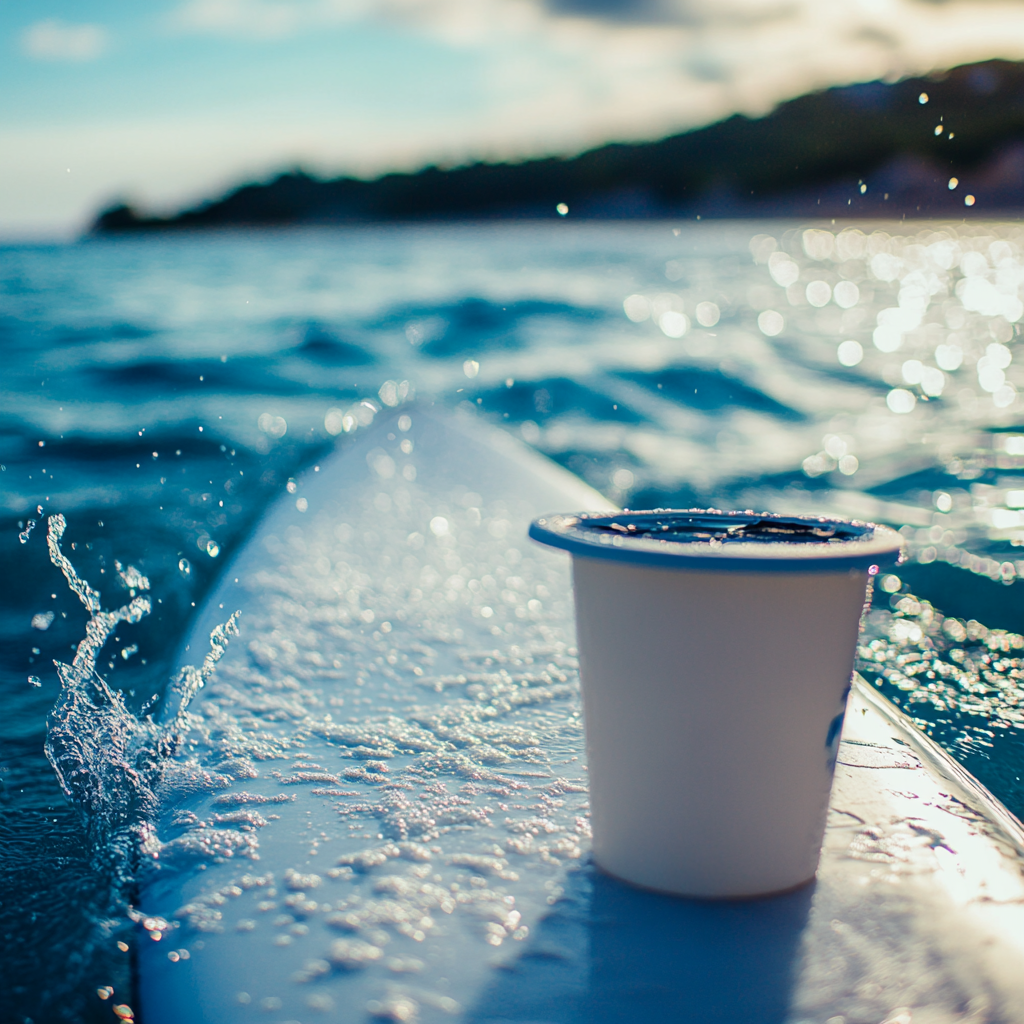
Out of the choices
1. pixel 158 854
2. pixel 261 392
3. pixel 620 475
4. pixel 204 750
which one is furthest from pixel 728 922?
pixel 261 392

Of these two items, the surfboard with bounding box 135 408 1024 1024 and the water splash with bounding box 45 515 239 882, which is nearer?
the surfboard with bounding box 135 408 1024 1024

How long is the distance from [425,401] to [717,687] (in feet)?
11.8

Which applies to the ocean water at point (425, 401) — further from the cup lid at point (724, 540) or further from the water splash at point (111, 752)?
the cup lid at point (724, 540)

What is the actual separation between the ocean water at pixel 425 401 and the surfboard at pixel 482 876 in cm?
17

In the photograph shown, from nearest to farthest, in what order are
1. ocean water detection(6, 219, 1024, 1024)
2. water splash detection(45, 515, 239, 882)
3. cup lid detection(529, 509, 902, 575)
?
cup lid detection(529, 509, 902, 575) < water splash detection(45, 515, 239, 882) < ocean water detection(6, 219, 1024, 1024)

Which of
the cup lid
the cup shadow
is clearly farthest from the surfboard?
the cup lid

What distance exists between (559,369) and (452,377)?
0.88m

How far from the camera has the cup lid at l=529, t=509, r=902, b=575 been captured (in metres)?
0.88

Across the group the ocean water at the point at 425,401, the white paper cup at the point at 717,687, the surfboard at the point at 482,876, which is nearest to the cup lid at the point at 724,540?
the white paper cup at the point at 717,687

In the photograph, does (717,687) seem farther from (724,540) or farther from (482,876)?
(482,876)

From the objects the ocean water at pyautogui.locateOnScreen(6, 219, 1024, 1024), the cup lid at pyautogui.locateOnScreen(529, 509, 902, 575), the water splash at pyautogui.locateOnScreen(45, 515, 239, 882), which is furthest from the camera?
the ocean water at pyautogui.locateOnScreen(6, 219, 1024, 1024)

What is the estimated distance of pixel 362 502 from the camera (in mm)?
3145

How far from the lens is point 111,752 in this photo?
5.17 ft

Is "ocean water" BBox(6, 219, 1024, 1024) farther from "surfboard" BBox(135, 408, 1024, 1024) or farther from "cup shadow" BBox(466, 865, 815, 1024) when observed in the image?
"cup shadow" BBox(466, 865, 815, 1024)
